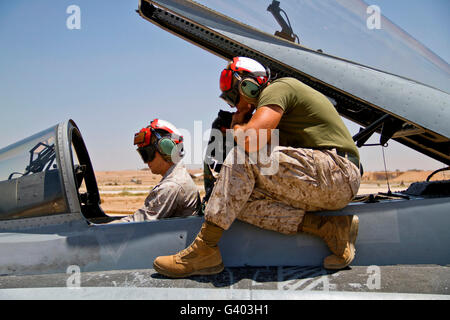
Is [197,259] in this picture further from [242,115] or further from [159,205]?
[242,115]

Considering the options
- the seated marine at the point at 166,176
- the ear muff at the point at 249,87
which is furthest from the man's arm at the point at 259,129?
the seated marine at the point at 166,176

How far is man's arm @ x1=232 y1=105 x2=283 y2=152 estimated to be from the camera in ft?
6.82

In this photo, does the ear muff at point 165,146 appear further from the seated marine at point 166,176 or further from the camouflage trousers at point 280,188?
the camouflage trousers at point 280,188

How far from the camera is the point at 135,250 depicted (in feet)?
7.31

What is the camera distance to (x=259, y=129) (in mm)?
2080

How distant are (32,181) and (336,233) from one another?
212 cm

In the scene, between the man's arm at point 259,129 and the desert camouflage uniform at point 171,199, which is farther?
the desert camouflage uniform at point 171,199

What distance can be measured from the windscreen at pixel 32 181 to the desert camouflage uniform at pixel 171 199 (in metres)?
0.51

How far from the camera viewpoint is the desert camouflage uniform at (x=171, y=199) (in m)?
2.48

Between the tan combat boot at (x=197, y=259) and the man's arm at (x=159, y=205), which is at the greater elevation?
the man's arm at (x=159, y=205)

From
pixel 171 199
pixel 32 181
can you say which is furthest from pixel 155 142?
pixel 32 181

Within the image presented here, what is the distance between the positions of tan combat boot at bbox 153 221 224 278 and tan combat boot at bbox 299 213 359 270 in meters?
0.59

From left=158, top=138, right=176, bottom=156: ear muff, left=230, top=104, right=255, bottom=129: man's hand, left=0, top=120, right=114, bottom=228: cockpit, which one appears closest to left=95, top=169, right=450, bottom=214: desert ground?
left=230, top=104, right=255, bottom=129: man's hand
